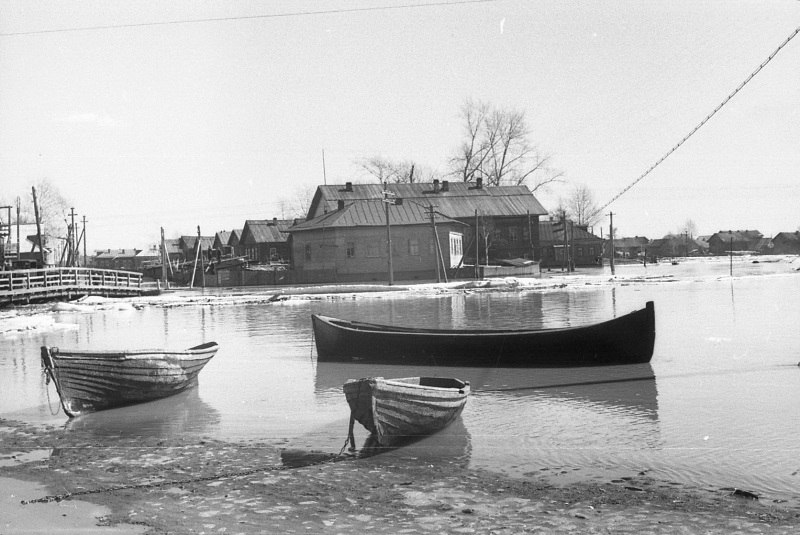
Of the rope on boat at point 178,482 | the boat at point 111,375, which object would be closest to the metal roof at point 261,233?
the boat at point 111,375

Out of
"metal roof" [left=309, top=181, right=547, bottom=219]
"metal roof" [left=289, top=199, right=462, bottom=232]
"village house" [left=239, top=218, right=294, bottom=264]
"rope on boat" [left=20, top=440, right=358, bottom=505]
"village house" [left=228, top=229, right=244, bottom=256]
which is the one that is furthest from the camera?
"village house" [left=228, top=229, right=244, bottom=256]

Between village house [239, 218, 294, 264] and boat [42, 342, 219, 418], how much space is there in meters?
77.4

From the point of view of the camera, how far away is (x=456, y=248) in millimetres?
71188

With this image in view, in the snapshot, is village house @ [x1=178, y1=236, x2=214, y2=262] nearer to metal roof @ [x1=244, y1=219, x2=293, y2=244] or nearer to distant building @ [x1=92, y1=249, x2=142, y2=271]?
distant building @ [x1=92, y1=249, x2=142, y2=271]

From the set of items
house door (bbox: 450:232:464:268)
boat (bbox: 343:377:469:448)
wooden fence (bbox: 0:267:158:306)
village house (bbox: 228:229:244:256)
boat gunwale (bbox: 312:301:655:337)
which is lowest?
boat (bbox: 343:377:469:448)

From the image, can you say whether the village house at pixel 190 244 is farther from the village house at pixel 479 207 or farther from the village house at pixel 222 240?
the village house at pixel 479 207

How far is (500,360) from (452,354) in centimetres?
106

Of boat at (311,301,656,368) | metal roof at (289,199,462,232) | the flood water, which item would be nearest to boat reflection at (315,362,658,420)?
the flood water

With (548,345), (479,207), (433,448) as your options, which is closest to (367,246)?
(479,207)

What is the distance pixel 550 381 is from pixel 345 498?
333 inches

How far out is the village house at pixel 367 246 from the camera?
66.8 m

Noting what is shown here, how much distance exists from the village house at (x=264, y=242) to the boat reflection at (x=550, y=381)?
74.6 metres

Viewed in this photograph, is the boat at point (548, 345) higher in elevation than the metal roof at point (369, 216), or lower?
lower

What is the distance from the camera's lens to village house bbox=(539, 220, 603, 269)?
94.7m
